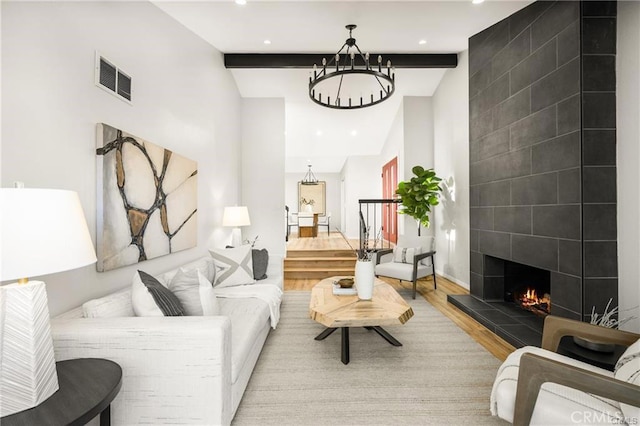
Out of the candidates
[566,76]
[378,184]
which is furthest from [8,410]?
[378,184]

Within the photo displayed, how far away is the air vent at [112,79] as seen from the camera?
7.22 ft

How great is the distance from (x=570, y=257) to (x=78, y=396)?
3.38m

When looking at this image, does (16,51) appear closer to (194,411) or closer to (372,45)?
(194,411)

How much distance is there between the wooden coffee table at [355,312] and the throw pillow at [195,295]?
0.84 metres

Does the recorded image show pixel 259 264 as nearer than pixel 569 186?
No

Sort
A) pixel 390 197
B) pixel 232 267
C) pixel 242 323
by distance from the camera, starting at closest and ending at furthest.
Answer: pixel 242 323
pixel 232 267
pixel 390 197

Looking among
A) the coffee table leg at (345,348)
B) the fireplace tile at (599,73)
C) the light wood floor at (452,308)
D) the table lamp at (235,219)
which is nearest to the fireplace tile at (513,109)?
the fireplace tile at (599,73)

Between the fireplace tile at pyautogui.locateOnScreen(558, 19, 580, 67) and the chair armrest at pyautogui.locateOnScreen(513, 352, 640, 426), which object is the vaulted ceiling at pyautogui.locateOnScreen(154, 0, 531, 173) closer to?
the fireplace tile at pyautogui.locateOnScreen(558, 19, 580, 67)

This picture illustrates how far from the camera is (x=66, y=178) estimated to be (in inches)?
76.1

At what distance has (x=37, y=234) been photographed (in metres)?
1.06

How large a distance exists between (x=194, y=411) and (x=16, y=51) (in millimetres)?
2068

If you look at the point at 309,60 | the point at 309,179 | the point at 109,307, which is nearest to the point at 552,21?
the point at 309,60

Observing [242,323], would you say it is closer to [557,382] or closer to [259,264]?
[259,264]

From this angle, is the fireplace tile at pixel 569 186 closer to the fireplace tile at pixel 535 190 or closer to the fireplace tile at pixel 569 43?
the fireplace tile at pixel 535 190
